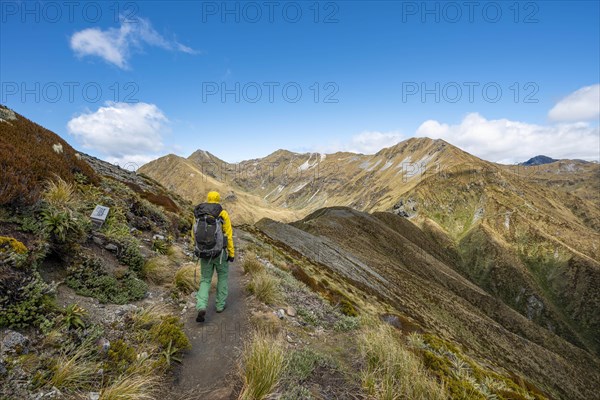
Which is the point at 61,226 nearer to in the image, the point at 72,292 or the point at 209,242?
the point at 72,292

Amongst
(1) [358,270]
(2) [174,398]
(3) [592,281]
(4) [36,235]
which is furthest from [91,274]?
(3) [592,281]

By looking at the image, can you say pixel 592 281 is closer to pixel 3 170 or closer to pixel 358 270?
pixel 358 270

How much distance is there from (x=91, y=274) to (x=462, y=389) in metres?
9.78

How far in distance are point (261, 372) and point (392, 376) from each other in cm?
287

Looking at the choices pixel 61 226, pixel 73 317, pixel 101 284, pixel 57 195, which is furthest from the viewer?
pixel 57 195

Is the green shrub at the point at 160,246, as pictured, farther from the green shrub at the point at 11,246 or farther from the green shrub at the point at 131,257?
the green shrub at the point at 11,246

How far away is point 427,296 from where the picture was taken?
72750mm

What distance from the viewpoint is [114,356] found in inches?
238

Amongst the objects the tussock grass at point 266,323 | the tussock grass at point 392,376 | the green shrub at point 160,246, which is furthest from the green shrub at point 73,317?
the green shrub at point 160,246

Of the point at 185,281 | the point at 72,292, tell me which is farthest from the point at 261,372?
the point at 185,281

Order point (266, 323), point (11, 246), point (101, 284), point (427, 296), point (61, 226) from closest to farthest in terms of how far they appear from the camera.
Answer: point (11, 246) → point (61, 226) → point (101, 284) → point (266, 323) → point (427, 296)

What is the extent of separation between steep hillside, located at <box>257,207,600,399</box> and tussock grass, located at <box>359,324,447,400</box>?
106 ft

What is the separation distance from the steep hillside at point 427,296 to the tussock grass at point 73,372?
33798 millimetres

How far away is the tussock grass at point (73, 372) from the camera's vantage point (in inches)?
199
